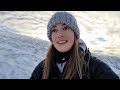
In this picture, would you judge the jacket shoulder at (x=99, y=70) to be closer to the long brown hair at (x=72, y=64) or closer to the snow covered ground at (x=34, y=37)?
the long brown hair at (x=72, y=64)

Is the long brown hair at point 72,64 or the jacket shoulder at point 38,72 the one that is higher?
the long brown hair at point 72,64

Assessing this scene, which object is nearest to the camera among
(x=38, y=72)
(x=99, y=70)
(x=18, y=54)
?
(x=99, y=70)

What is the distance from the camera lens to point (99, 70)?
159 cm

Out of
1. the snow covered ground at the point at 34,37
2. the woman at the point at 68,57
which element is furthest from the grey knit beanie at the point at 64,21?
the snow covered ground at the point at 34,37

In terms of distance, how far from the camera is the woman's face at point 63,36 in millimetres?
1637

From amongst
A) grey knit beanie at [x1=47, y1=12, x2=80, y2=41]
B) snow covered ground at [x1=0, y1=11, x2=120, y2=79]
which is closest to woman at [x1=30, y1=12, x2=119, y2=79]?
grey knit beanie at [x1=47, y1=12, x2=80, y2=41]

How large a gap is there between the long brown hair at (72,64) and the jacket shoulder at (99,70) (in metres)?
0.06

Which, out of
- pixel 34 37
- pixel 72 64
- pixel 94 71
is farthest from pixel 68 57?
pixel 34 37

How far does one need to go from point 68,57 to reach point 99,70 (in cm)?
20

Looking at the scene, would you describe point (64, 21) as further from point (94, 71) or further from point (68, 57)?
point (94, 71)
